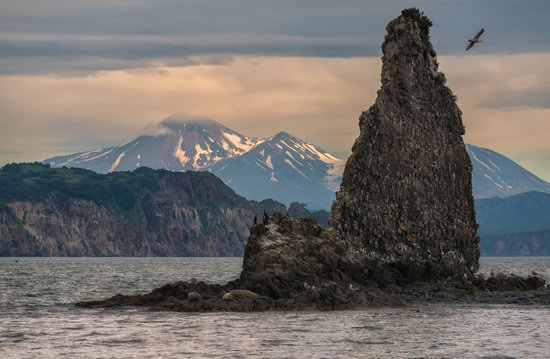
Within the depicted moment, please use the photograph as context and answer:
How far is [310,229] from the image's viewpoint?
101 metres

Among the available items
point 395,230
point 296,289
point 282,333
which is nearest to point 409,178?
point 395,230

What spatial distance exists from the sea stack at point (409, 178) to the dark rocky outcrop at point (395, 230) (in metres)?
0.11

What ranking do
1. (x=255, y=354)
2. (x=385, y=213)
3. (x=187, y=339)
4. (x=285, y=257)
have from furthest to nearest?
(x=385, y=213) → (x=285, y=257) → (x=187, y=339) → (x=255, y=354)

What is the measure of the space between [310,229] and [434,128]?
817 inches

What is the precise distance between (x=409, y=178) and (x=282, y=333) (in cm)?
4482

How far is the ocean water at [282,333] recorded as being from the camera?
59.4m

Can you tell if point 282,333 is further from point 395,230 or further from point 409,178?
point 409,178

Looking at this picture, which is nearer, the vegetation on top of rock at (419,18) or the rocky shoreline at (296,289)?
the rocky shoreline at (296,289)

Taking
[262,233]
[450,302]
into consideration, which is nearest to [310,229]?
[262,233]

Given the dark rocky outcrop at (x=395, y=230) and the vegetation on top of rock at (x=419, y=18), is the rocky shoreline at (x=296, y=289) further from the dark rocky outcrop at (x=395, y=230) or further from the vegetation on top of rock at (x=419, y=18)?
the vegetation on top of rock at (x=419, y=18)

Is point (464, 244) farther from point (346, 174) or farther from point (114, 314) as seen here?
point (114, 314)

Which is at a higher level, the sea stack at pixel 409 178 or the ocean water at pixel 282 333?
the sea stack at pixel 409 178

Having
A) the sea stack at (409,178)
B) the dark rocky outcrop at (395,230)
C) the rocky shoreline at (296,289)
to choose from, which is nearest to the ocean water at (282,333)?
the rocky shoreline at (296,289)

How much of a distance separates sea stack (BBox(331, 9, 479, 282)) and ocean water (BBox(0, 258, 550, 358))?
1567 cm
